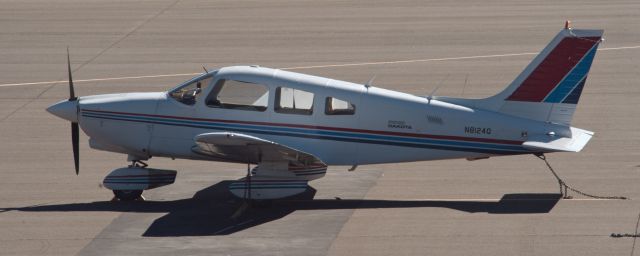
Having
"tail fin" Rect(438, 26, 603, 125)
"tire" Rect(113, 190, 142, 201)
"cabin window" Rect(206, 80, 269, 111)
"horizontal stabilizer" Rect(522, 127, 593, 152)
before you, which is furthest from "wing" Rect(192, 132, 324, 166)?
"horizontal stabilizer" Rect(522, 127, 593, 152)

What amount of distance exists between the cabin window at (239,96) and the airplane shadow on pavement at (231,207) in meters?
1.43

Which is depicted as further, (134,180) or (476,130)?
(134,180)

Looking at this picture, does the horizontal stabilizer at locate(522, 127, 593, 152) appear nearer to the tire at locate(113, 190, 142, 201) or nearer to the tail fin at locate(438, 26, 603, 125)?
the tail fin at locate(438, 26, 603, 125)

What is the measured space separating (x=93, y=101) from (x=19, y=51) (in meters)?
13.5

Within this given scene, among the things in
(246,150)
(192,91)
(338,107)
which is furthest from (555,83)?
(192,91)

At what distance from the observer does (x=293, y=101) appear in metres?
18.6

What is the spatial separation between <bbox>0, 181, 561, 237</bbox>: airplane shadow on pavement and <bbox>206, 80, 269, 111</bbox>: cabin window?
1.43 metres

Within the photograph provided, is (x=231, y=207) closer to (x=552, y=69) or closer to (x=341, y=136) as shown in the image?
(x=341, y=136)

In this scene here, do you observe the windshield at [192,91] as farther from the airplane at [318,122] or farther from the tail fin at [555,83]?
the tail fin at [555,83]

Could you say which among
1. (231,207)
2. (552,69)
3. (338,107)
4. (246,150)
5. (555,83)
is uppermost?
(552,69)

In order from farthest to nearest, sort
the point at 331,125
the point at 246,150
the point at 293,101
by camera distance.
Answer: the point at 293,101, the point at 331,125, the point at 246,150

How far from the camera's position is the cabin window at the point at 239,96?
18609 mm

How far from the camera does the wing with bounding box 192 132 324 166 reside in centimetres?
1739

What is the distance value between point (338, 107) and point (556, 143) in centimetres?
318
